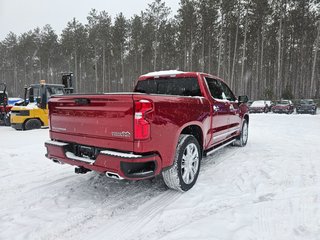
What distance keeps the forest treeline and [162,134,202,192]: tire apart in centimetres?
2993

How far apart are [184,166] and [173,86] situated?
5.95 ft

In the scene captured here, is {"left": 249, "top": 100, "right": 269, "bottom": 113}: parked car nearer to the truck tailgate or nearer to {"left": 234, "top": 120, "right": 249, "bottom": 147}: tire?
{"left": 234, "top": 120, "right": 249, "bottom": 147}: tire

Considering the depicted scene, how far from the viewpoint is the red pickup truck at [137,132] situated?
9.86 feet

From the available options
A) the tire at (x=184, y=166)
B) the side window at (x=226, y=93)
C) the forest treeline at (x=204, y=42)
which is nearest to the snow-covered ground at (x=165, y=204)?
the tire at (x=184, y=166)

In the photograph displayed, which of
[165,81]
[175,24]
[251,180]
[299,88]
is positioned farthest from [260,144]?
[299,88]

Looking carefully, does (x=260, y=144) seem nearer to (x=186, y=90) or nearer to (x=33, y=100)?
(x=186, y=90)

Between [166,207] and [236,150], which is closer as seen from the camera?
[166,207]

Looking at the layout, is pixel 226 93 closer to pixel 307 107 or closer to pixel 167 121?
pixel 167 121

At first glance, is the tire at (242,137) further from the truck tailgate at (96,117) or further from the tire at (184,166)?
the truck tailgate at (96,117)

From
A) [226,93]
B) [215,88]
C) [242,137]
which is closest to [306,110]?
[242,137]

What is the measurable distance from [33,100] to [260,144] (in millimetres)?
10187

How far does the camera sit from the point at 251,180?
4246 mm

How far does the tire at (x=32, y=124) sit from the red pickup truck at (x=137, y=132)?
8494 millimetres

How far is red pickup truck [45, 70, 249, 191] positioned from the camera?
301 cm
